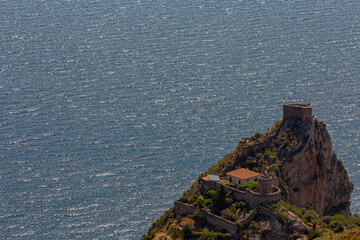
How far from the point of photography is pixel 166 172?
188750mm

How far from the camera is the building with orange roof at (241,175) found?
113750 mm

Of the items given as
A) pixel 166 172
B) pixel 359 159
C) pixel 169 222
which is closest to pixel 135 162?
pixel 166 172

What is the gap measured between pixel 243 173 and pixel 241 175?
1100 millimetres

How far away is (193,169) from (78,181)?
1177 inches

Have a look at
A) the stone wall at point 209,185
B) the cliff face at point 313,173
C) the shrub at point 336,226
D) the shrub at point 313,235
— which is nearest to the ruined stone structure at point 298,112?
the cliff face at point 313,173

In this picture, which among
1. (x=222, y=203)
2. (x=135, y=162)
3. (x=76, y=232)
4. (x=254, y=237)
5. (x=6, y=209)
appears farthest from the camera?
(x=135, y=162)

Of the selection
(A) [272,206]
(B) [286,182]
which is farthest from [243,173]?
(A) [272,206]

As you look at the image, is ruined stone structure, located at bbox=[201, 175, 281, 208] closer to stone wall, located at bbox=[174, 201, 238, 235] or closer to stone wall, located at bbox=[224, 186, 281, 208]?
stone wall, located at bbox=[224, 186, 281, 208]

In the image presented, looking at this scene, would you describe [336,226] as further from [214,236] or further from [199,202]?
[199,202]

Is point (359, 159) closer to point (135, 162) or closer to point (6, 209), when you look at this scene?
point (135, 162)

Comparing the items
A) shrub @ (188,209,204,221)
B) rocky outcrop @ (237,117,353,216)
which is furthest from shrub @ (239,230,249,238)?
rocky outcrop @ (237,117,353,216)

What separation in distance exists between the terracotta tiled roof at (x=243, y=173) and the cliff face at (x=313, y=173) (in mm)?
6753

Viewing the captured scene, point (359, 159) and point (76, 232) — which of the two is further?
point (359, 159)

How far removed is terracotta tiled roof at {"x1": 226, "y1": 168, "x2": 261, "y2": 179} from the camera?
375ft
